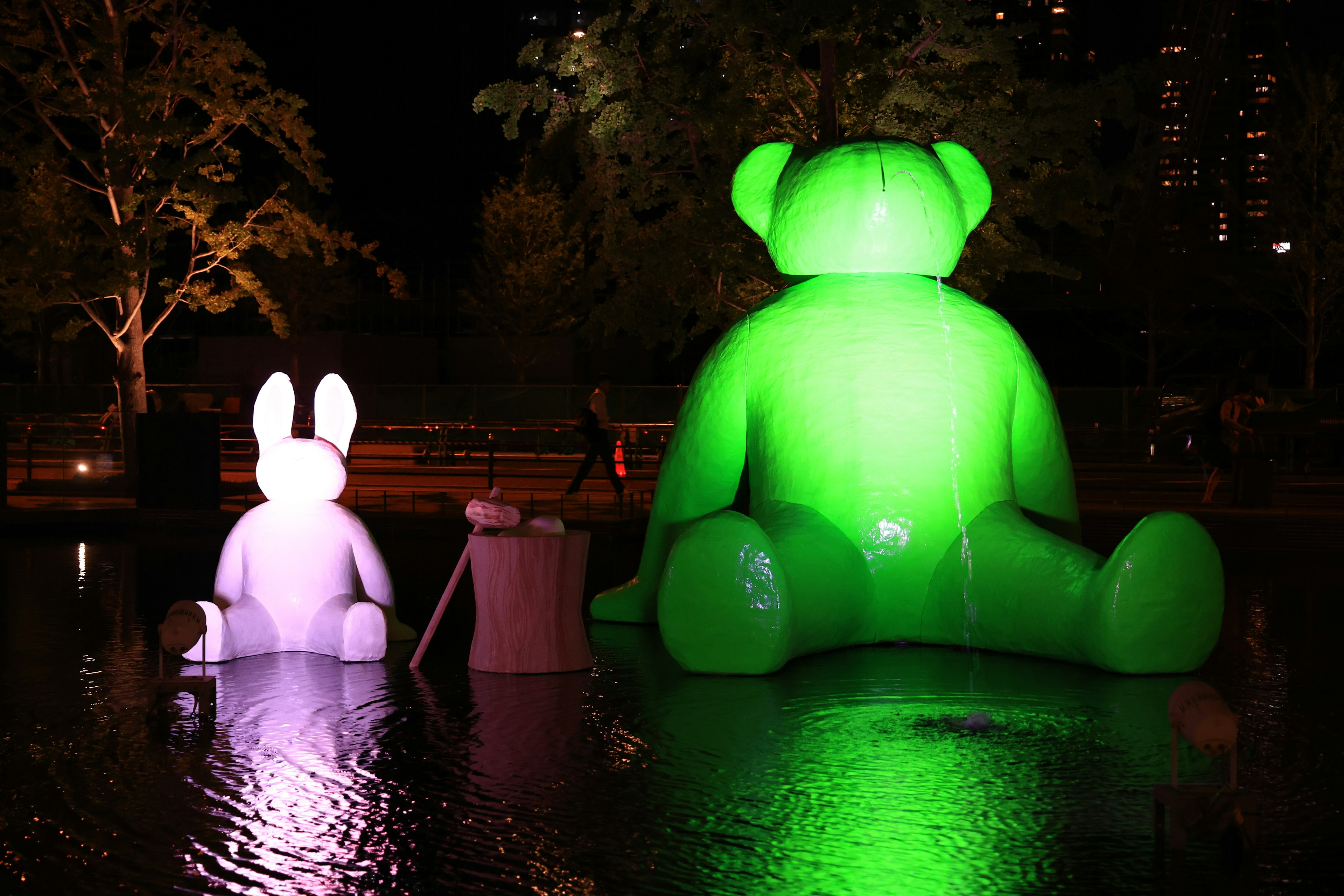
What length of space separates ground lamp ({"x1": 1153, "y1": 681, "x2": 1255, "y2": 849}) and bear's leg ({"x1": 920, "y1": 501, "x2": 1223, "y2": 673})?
2.12 metres

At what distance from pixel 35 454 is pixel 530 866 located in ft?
61.1

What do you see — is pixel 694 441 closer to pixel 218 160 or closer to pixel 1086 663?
pixel 1086 663

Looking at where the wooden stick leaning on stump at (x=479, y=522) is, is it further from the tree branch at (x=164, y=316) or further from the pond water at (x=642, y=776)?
the tree branch at (x=164, y=316)

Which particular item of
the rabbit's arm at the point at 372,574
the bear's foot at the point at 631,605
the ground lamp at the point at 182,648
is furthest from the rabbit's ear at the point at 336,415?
the ground lamp at the point at 182,648

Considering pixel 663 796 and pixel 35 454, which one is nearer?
pixel 663 796

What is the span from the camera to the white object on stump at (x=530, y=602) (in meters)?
6.53

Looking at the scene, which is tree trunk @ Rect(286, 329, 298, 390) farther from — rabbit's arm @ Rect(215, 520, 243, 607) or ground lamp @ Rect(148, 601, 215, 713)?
ground lamp @ Rect(148, 601, 215, 713)

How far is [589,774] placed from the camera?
4828mm

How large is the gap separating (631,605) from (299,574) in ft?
6.17

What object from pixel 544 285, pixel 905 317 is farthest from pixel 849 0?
pixel 544 285

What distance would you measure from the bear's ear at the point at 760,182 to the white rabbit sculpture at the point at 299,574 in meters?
2.50

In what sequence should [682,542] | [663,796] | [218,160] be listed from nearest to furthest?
[663,796]
[682,542]
[218,160]

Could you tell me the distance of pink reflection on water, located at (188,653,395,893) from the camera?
153 inches

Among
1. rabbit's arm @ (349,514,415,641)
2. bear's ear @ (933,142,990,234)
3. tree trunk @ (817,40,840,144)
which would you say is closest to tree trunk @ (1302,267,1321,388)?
tree trunk @ (817,40,840,144)
